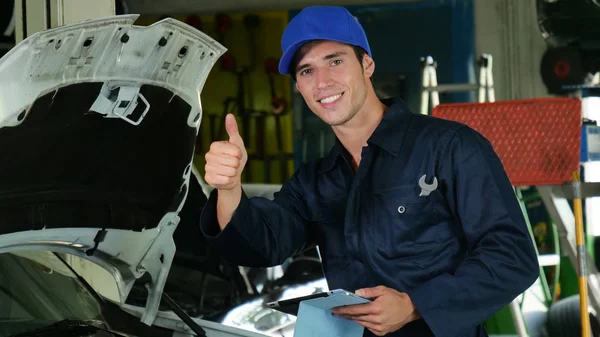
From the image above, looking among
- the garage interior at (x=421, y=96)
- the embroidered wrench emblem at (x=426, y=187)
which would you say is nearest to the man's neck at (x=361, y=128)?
the embroidered wrench emblem at (x=426, y=187)

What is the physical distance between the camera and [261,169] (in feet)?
16.5

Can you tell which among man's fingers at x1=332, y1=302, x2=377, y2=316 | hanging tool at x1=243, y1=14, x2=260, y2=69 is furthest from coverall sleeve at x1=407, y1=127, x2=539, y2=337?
hanging tool at x1=243, y1=14, x2=260, y2=69

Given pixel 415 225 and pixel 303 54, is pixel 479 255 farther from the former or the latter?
pixel 303 54

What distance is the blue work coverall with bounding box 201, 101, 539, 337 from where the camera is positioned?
5.63 feet

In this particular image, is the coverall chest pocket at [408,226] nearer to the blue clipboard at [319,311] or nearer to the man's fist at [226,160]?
the blue clipboard at [319,311]

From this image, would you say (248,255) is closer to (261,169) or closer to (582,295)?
(582,295)

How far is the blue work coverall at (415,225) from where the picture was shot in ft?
5.63

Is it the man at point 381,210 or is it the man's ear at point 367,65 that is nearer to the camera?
the man at point 381,210

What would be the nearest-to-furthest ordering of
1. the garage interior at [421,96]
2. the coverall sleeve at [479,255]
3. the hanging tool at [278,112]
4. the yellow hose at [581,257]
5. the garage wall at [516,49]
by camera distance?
the coverall sleeve at [479,255] < the yellow hose at [581,257] < the garage interior at [421,96] < the garage wall at [516,49] < the hanging tool at [278,112]

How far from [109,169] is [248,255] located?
397mm

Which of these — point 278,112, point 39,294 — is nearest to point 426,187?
point 39,294

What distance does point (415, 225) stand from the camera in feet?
6.07

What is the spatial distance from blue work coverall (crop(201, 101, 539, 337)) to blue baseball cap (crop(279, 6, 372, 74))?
224mm

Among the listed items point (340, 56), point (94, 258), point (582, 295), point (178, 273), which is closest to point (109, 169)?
point (94, 258)
